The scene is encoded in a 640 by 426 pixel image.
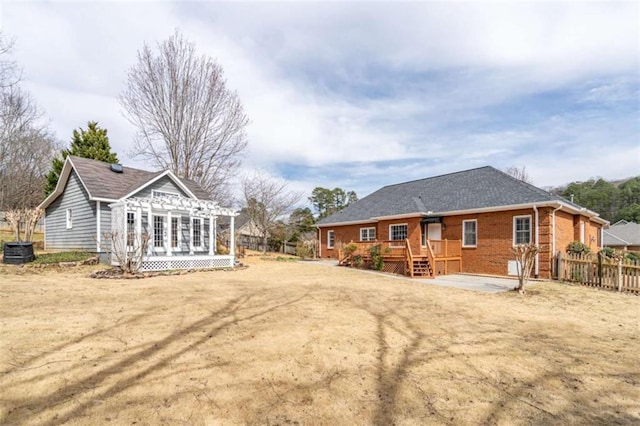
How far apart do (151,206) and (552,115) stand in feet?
76.1

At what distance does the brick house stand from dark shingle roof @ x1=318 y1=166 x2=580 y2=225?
0.04 meters

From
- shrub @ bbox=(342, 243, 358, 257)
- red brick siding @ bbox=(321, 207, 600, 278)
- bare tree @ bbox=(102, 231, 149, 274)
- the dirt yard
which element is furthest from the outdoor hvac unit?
red brick siding @ bbox=(321, 207, 600, 278)

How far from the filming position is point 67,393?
10.4ft

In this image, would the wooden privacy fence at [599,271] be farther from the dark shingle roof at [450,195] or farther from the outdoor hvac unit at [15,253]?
the outdoor hvac unit at [15,253]

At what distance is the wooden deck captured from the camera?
49.4 feet

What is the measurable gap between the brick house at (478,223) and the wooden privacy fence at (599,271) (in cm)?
65

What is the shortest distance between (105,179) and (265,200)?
16.8m

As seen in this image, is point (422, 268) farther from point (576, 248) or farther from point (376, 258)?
point (576, 248)

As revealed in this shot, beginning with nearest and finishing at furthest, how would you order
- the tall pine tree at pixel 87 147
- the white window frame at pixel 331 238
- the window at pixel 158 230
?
the window at pixel 158 230 → the tall pine tree at pixel 87 147 → the white window frame at pixel 331 238

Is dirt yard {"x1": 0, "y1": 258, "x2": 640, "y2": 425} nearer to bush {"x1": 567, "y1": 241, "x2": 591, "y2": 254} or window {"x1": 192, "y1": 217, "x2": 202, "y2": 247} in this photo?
bush {"x1": 567, "y1": 241, "x2": 591, "y2": 254}

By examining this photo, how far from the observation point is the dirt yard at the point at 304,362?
3.06 m

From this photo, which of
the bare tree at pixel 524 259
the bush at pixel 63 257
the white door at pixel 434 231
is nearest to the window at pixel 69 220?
the bush at pixel 63 257

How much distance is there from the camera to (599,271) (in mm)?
11742

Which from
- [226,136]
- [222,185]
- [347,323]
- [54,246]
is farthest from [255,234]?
[347,323]
